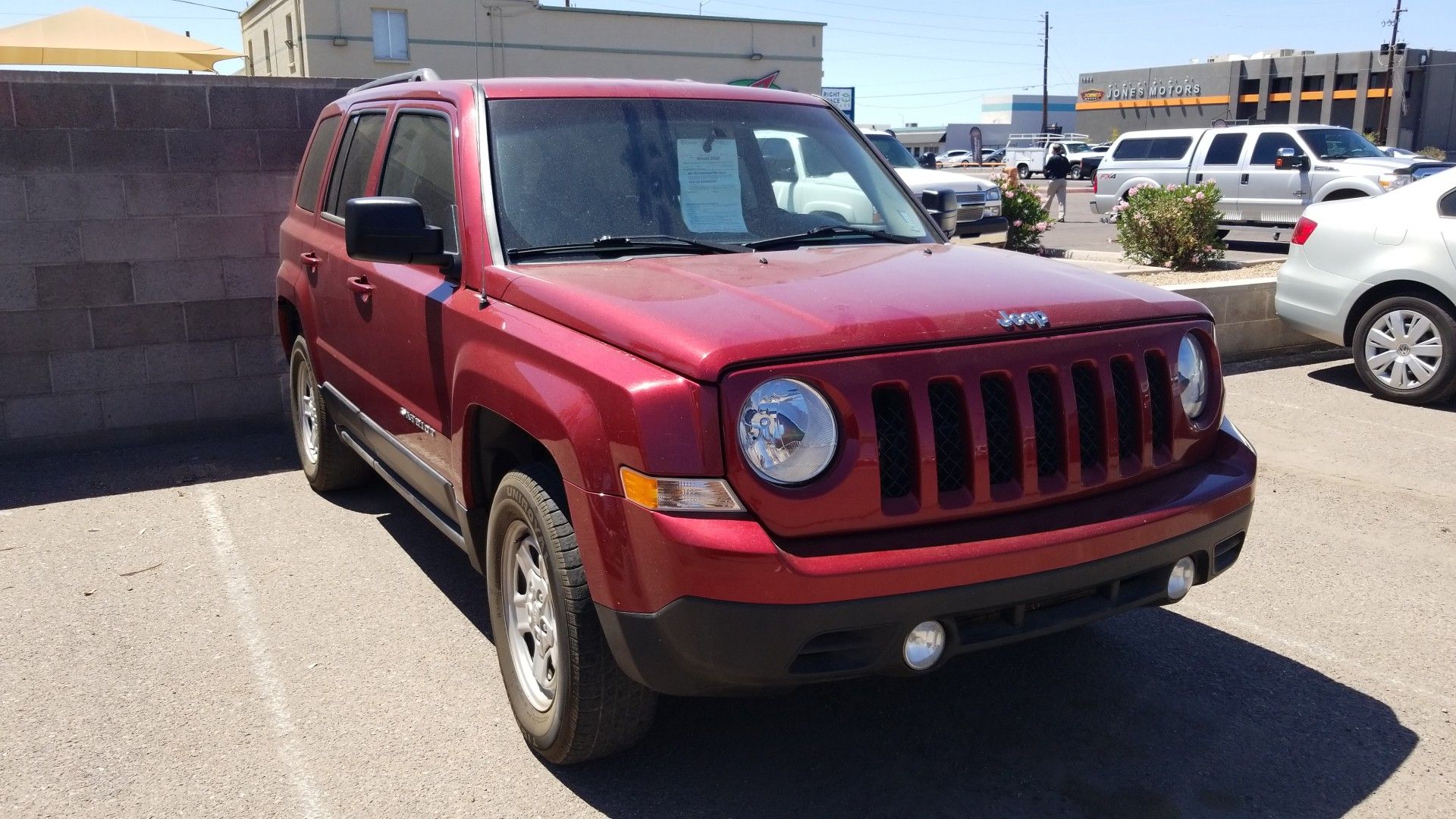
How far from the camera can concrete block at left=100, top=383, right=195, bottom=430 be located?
7.14 metres

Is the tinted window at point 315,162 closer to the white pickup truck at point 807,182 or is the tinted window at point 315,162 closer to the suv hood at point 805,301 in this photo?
the white pickup truck at point 807,182

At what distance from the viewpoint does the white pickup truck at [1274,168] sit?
17688 millimetres

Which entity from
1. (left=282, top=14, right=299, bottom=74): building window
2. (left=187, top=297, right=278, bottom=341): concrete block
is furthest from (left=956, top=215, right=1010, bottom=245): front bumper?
(left=282, top=14, right=299, bottom=74): building window

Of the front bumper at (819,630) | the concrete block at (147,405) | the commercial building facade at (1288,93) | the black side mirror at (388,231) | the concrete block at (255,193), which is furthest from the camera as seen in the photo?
the commercial building facade at (1288,93)

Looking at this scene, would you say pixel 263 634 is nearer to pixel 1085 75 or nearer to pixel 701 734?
pixel 701 734

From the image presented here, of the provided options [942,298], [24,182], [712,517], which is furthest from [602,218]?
[24,182]

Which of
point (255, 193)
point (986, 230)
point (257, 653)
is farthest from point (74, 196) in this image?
point (986, 230)

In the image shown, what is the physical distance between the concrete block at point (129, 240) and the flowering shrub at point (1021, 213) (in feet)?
34.7

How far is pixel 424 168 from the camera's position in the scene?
452cm

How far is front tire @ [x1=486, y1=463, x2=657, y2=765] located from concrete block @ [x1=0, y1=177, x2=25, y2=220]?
475 cm

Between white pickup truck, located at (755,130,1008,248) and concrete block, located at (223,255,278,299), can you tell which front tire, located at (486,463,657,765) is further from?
concrete block, located at (223,255,278,299)

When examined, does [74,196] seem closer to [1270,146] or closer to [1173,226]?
[1173,226]

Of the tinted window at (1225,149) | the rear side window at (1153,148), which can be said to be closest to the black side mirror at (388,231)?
the tinted window at (1225,149)

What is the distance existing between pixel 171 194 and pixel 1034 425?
5.89m
